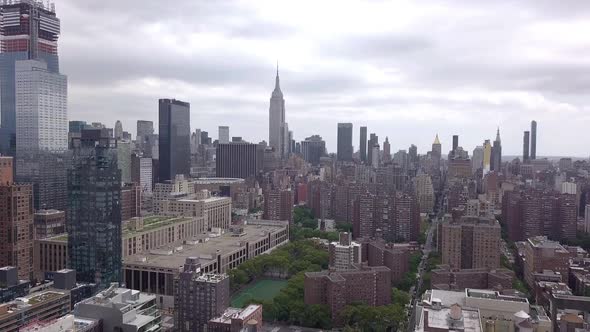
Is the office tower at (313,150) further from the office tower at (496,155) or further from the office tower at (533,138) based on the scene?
the office tower at (533,138)

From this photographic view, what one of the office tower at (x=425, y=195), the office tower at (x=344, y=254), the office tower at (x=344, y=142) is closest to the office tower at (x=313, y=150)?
the office tower at (x=344, y=142)

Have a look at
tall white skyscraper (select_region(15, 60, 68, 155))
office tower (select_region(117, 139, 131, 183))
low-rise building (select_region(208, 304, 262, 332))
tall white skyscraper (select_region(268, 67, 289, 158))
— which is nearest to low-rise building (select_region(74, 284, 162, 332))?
low-rise building (select_region(208, 304, 262, 332))

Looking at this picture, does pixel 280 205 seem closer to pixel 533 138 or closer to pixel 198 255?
pixel 198 255

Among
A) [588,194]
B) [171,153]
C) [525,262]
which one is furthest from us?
[171,153]

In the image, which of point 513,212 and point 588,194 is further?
point 588,194

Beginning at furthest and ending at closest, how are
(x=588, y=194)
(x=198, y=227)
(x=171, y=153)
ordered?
(x=171, y=153) → (x=588, y=194) → (x=198, y=227)

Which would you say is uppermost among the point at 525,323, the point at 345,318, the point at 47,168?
the point at 47,168

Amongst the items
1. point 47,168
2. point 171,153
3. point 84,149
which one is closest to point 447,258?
point 84,149

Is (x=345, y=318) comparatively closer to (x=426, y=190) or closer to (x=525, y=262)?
(x=525, y=262)
